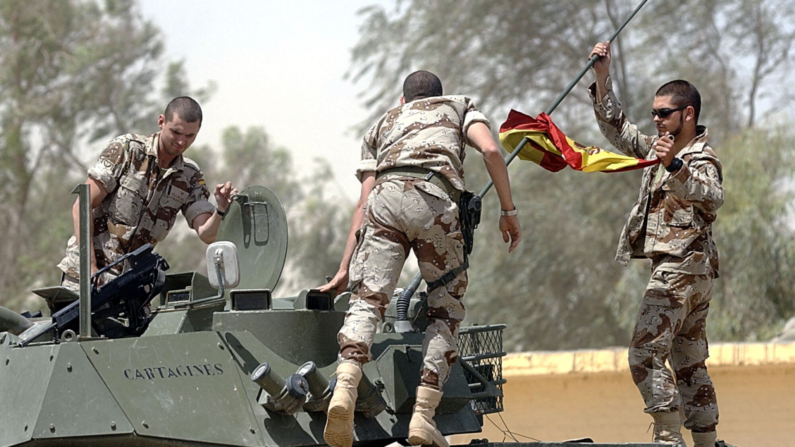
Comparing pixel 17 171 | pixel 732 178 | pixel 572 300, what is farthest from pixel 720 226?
pixel 17 171

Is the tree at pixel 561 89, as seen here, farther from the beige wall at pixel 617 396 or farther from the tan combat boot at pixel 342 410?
the tan combat boot at pixel 342 410

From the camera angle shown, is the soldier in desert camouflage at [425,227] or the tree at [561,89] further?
the tree at [561,89]

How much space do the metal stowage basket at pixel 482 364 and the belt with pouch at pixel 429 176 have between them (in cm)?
82

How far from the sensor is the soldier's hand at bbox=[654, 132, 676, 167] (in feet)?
18.9

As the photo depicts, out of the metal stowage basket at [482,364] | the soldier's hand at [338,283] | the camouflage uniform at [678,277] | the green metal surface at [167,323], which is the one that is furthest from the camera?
the camouflage uniform at [678,277]

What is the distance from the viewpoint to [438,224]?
5555 mm

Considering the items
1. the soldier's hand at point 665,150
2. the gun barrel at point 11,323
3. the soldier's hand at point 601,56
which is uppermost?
the soldier's hand at point 601,56

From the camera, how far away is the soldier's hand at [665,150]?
5.77 m

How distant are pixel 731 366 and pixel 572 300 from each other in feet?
43.5

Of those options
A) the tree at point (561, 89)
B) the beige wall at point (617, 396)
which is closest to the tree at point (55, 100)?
the tree at point (561, 89)

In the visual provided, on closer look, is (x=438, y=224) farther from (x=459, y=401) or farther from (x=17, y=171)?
(x=17, y=171)

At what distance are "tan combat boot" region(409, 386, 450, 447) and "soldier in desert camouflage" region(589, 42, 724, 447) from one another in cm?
139

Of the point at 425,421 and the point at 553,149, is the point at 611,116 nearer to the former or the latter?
the point at 553,149

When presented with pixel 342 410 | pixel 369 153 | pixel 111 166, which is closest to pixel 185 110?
pixel 111 166
